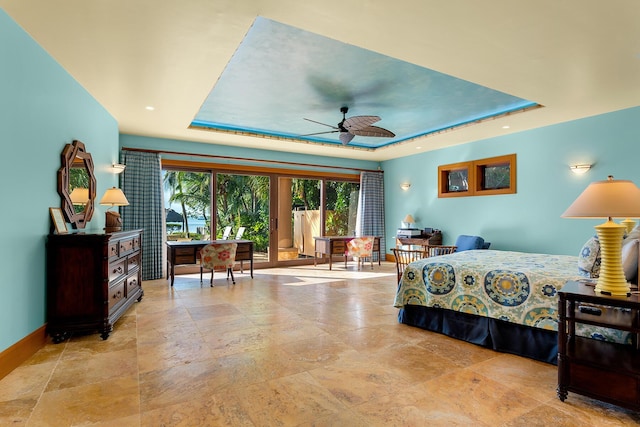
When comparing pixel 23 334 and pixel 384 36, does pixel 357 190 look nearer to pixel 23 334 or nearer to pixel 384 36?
pixel 384 36

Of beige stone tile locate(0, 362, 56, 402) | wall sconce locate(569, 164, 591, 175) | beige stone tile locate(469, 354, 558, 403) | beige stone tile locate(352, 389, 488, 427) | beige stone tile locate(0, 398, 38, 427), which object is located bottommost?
beige stone tile locate(469, 354, 558, 403)

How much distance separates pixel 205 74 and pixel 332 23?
1533 mm

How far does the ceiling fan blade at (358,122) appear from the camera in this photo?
414 cm

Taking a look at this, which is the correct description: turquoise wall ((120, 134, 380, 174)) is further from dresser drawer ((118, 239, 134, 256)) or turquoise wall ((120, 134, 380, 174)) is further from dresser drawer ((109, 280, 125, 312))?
dresser drawer ((109, 280, 125, 312))

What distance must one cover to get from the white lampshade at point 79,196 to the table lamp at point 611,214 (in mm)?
4388

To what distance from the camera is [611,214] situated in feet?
6.68

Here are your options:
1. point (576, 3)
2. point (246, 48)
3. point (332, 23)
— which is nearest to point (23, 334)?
point (246, 48)

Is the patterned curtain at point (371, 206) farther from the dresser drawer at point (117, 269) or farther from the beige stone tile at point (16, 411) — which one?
the beige stone tile at point (16, 411)

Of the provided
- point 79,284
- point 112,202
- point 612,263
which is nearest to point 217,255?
point 112,202

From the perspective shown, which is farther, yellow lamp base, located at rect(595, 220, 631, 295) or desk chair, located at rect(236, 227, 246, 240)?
desk chair, located at rect(236, 227, 246, 240)

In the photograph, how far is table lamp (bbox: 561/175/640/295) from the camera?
6.67ft

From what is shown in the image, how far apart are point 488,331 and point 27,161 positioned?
4056mm

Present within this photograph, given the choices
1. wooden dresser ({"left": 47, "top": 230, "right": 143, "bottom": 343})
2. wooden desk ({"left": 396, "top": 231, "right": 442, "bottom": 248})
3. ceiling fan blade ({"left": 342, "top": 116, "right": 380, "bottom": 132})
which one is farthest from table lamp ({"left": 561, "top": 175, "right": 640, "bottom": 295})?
wooden desk ({"left": 396, "top": 231, "right": 442, "bottom": 248})

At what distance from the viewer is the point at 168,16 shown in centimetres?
245
